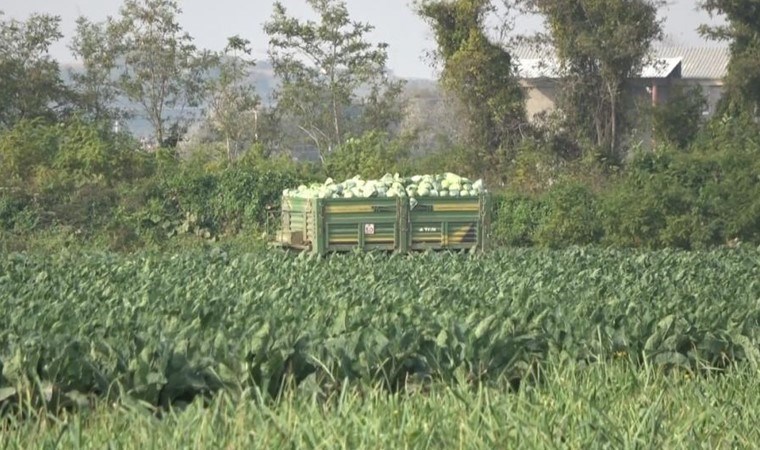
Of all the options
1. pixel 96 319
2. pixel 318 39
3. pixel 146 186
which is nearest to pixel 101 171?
pixel 146 186

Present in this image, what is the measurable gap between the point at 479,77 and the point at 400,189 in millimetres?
14787

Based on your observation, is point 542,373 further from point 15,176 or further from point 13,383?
point 15,176

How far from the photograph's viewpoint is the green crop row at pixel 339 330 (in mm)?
7832

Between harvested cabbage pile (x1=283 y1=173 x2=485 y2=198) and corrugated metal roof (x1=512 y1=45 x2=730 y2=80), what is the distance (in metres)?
15.3

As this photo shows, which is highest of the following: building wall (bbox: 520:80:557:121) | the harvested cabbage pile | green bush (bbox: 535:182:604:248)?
building wall (bbox: 520:80:557:121)

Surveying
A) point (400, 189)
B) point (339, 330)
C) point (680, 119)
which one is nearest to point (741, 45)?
point (680, 119)

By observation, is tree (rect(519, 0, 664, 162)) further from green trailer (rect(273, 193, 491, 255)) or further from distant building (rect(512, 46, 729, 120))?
green trailer (rect(273, 193, 491, 255))

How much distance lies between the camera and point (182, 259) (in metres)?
16.1

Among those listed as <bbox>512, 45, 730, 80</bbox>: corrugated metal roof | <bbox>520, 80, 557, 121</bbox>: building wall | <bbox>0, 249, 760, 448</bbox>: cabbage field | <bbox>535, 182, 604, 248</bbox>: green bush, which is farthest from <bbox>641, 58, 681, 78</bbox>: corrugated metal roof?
<bbox>0, 249, 760, 448</bbox>: cabbage field

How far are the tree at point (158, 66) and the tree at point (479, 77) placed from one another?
26.5ft

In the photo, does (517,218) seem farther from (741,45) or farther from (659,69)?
(659,69)

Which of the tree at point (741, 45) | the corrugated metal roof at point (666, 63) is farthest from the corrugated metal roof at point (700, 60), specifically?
the tree at point (741, 45)

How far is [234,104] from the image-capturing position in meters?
41.0

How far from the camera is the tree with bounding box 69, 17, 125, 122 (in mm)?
39594
